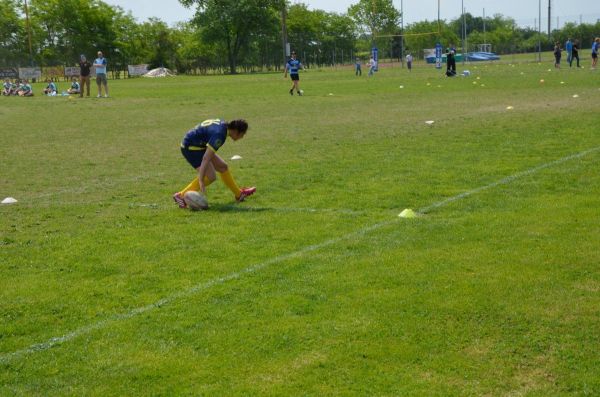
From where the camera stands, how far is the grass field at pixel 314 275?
4.34 metres

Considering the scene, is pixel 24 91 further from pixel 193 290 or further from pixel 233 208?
pixel 193 290

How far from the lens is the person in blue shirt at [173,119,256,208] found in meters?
9.00

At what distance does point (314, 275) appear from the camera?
606 cm

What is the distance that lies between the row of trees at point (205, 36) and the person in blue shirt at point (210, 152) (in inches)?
2742

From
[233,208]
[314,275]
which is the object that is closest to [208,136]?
[233,208]

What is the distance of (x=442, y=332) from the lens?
480 centimetres

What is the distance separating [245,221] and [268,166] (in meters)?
4.01

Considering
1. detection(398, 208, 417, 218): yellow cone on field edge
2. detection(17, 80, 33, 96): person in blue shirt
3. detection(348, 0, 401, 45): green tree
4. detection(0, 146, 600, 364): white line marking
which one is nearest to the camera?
detection(0, 146, 600, 364): white line marking

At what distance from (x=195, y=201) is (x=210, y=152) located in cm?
65

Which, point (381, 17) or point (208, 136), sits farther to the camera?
point (381, 17)

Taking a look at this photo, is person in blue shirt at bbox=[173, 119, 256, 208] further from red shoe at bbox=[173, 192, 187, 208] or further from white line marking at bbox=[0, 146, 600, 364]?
white line marking at bbox=[0, 146, 600, 364]

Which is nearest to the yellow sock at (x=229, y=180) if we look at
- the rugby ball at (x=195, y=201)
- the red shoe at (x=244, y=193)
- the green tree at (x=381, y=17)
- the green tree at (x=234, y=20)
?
the red shoe at (x=244, y=193)

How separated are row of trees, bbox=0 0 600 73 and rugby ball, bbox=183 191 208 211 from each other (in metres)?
70.4

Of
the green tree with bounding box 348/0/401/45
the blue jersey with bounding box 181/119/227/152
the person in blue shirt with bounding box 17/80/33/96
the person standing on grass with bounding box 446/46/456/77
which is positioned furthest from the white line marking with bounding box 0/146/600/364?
the green tree with bounding box 348/0/401/45
